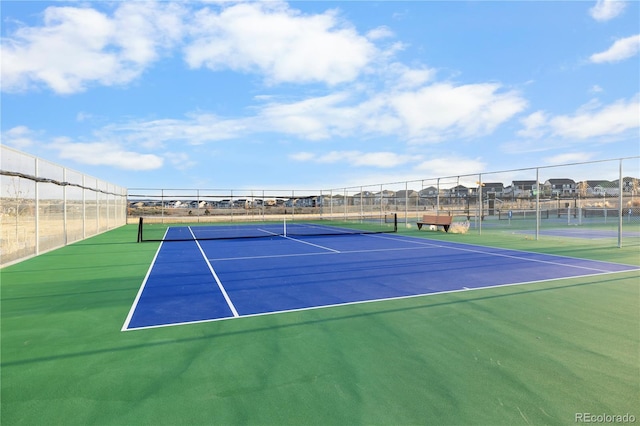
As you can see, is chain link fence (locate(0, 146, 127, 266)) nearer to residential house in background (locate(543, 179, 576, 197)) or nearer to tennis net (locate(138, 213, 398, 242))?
tennis net (locate(138, 213, 398, 242))

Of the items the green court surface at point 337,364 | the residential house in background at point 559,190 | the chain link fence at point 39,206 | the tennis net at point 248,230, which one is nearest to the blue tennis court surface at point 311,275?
the green court surface at point 337,364

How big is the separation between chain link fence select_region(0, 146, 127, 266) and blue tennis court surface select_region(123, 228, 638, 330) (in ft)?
11.1

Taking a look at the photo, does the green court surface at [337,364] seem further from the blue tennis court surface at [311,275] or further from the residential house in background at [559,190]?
the residential house in background at [559,190]

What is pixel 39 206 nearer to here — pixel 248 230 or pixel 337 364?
pixel 337 364

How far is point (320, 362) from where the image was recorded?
343cm

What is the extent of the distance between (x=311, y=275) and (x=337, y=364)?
4.43 metres

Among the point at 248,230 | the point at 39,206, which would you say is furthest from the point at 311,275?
the point at 248,230

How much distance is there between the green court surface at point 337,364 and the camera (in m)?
2.63

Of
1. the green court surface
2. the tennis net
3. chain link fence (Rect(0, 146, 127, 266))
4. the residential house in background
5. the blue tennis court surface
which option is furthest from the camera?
the residential house in background

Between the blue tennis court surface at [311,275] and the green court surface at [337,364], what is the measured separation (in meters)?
0.50

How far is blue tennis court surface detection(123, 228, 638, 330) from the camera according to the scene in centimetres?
541

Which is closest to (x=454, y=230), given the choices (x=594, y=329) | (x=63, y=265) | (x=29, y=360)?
(x=594, y=329)

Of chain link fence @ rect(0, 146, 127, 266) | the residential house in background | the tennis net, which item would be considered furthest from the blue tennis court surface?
the residential house in background

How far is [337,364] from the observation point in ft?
11.1
